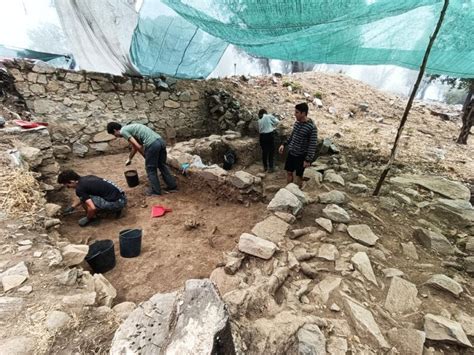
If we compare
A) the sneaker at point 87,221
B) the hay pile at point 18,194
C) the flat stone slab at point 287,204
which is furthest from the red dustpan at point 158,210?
the flat stone slab at point 287,204

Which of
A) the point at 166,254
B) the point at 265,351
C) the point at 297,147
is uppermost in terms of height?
the point at 297,147

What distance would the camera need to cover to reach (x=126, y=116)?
18.9 feet

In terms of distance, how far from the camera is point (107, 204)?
10.7ft

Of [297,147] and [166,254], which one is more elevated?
[297,147]

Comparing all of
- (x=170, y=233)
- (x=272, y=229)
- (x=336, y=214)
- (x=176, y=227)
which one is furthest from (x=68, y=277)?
(x=336, y=214)

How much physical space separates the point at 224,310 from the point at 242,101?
252 inches

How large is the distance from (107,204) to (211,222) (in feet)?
4.63

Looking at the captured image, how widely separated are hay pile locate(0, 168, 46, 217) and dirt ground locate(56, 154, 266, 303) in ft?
2.08

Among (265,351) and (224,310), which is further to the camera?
(265,351)

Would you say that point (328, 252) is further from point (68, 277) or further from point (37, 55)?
point (37, 55)

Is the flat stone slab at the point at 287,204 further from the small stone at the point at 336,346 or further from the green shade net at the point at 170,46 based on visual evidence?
the green shade net at the point at 170,46

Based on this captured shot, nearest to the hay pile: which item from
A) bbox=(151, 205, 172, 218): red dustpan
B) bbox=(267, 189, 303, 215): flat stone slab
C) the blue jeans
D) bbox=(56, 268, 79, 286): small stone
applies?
bbox=(56, 268, 79, 286): small stone

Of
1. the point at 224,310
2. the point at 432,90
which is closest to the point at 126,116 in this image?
the point at 224,310

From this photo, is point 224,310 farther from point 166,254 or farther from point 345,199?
point 345,199
